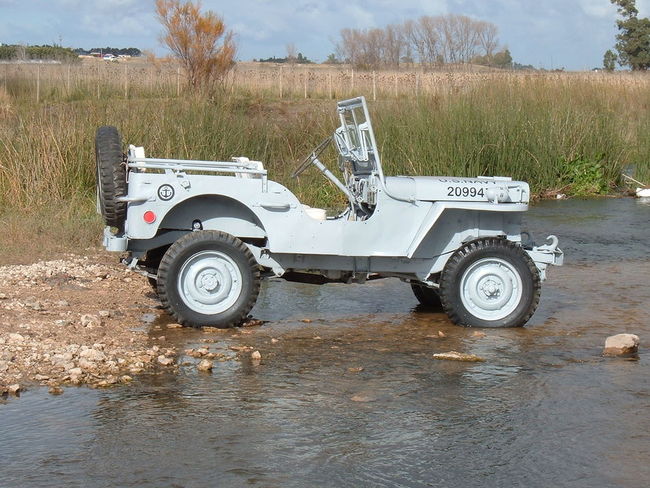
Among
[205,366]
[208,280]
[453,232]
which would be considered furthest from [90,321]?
[453,232]

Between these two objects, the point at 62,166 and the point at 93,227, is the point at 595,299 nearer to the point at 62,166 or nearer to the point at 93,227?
the point at 93,227

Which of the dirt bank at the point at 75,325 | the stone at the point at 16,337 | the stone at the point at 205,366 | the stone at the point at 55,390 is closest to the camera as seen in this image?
the stone at the point at 55,390

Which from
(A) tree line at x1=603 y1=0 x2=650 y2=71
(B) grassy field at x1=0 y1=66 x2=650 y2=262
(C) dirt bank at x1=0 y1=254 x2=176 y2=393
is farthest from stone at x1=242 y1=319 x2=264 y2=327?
(A) tree line at x1=603 y1=0 x2=650 y2=71

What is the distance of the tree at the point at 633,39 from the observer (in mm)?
54469

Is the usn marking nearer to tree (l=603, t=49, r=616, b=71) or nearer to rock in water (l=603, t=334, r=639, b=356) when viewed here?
rock in water (l=603, t=334, r=639, b=356)

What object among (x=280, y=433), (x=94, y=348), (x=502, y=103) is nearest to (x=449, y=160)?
(x=502, y=103)

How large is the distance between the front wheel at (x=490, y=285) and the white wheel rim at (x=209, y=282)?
1.63 metres

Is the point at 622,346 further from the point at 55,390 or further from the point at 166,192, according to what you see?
the point at 55,390

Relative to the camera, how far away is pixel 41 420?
214 inches

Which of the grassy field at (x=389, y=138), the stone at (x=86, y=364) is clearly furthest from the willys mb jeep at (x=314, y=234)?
the grassy field at (x=389, y=138)

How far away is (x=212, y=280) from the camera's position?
25.0 ft

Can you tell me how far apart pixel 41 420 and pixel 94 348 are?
1.24 m

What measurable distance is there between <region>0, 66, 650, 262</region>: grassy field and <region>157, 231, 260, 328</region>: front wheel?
3.63 metres

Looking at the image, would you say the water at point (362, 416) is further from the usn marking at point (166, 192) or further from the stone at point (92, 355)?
the usn marking at point (166, 192)
